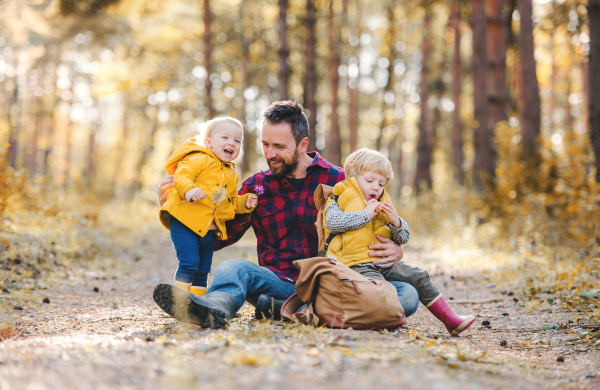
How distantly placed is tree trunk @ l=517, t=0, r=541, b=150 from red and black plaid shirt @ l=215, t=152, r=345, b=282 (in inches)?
295

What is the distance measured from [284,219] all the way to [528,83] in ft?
27.5

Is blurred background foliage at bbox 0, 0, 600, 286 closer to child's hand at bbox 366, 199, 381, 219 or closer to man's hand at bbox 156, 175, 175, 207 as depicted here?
man's hand at bbox 156, 175, 175, 207

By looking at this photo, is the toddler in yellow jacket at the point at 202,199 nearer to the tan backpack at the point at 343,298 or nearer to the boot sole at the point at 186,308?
the boot sole at the point at 186,308

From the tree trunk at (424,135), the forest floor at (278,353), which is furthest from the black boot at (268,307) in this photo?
the tree trunk at (424,135)

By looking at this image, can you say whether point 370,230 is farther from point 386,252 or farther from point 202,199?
point 202,199

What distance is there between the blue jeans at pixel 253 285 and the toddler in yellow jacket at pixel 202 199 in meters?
0.38

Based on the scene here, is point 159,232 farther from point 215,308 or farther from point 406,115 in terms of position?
point 406,115

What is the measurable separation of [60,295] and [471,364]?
178 inches

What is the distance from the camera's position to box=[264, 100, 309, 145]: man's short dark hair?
13.1ft

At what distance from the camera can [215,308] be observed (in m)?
3.26

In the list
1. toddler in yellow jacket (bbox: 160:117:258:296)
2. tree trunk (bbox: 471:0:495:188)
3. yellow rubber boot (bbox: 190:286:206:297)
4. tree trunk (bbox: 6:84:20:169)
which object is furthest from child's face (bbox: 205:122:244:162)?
tree trunk (bbox: 6:84:20:169)

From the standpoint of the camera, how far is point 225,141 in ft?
13.5

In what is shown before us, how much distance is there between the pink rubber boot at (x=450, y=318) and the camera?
3549mm

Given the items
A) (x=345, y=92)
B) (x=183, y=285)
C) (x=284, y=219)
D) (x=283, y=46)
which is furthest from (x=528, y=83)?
(x=345, y=92)
